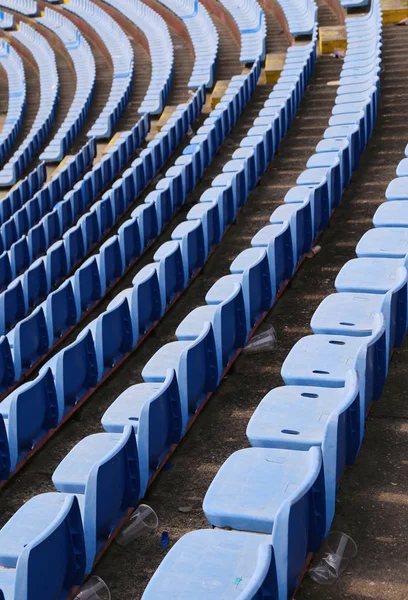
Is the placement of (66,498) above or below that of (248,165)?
below

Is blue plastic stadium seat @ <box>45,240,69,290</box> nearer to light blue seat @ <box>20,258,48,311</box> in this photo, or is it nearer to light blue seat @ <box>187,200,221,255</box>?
light blue seat @ <box>20,258,48,311</box>

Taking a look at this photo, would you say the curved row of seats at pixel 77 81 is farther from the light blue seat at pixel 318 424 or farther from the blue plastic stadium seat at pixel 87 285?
the light blue seat at pixel 318 424

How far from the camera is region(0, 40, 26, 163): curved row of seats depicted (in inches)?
399

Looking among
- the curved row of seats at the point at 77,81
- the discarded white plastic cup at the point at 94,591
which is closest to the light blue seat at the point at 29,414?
the discarded white plastic cup at the point at 94,591

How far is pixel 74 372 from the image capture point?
136 inches

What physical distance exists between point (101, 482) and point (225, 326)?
1146 millimetres

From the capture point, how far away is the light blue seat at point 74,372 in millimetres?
3387

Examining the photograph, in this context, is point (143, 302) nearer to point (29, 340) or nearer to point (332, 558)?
point (29, 340)

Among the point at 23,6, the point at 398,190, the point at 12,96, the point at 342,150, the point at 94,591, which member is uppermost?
the point at 23,6

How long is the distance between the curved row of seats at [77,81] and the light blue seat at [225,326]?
5.72 m

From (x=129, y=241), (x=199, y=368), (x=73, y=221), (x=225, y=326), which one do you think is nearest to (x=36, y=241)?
(x=73, y=221)

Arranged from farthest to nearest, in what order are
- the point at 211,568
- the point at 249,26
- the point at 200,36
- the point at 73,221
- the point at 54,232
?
the point at 200,36 < the point at 249,26 < the point at 73,221 < the point at 54,232 < the point at 211,568

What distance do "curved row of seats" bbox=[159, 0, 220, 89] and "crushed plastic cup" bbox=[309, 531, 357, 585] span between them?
7141 mm

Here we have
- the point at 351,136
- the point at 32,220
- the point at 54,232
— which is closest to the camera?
the point at 351,136
